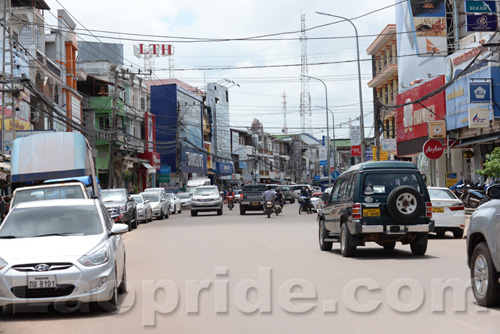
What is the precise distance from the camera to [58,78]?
48344mm

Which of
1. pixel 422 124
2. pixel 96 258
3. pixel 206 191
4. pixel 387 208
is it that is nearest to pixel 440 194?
pixel 387 208

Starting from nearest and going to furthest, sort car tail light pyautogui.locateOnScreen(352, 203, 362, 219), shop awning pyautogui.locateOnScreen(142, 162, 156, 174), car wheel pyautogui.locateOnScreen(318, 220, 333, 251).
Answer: car tail light pyautogui.locateOnScreen(352, 203, 362, 219) < car wheel pyautogui.locateOnScreen(318, 220, 333, 251) < shop awning pyautogui.locateOnScreen(142, 162, 156, 174)

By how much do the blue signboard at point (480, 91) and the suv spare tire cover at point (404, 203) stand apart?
21.4 m

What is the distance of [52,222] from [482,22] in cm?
2767

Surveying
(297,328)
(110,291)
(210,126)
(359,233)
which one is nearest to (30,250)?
(110,291)

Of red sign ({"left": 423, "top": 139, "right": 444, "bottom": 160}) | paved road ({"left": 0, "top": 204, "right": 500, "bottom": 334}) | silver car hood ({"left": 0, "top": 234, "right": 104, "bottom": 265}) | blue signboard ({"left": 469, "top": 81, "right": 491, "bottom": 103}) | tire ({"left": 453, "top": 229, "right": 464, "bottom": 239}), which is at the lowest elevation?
paved road ({"left": 0, "top": 204, "right": 500, "bottom": 334})

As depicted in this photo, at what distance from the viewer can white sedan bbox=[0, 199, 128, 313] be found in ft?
28.9

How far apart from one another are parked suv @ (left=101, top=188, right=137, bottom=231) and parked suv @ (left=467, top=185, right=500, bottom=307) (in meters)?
22.1

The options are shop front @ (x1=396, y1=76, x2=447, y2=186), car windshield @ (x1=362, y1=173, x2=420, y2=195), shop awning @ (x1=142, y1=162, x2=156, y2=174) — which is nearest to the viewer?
car windshield @ (x1=362, y1=173, x2=420, y2=195)

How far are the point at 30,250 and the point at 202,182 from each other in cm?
6050

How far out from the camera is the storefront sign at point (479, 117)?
35.2 m

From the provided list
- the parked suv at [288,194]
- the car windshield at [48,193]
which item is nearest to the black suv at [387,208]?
the car windshield at [48,193]

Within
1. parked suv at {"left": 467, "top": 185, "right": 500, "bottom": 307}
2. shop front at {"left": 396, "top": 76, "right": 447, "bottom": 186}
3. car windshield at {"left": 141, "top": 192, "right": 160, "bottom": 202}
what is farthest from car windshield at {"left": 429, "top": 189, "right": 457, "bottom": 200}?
car windshield at {"left": 141, "top": 192, "right": 160, "bottom": 202}

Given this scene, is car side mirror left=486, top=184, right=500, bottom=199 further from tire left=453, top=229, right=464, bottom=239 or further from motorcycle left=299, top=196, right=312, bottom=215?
motorcycle left=299, top=196, right=312, bottom=215
